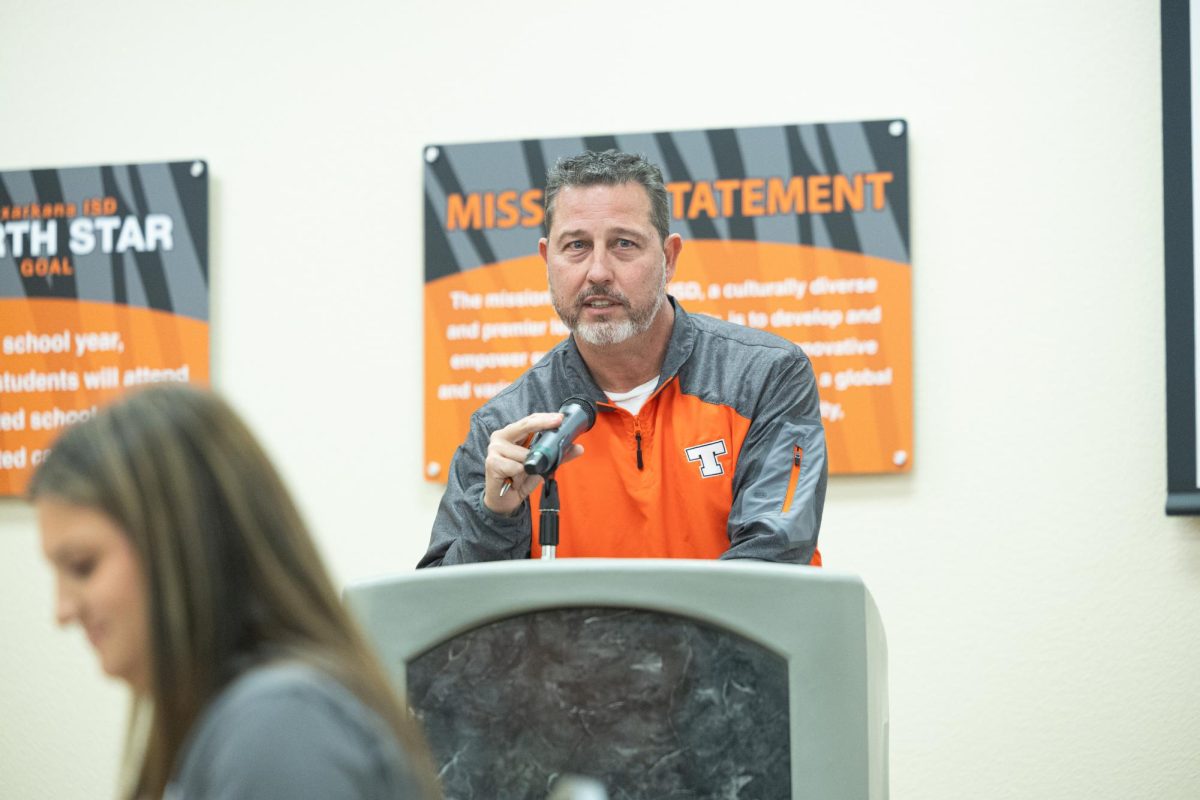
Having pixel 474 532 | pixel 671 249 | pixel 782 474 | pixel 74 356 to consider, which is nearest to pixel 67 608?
pixel 474 532

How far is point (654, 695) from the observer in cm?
129

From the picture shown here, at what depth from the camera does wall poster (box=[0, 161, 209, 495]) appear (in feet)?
9.62

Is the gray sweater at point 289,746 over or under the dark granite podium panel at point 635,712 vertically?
over

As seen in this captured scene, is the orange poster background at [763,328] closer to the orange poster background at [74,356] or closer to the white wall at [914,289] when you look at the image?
the white wall at [914,289]

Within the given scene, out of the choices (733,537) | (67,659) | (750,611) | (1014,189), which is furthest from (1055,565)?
(67,659)

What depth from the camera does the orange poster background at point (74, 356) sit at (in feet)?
9.58

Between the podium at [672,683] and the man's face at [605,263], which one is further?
the man's face at [605,263]

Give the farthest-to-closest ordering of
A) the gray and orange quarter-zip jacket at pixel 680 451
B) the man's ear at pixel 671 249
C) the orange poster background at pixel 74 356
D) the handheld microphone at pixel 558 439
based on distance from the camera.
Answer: the orange poster background at pixel 74 356 < the man's ear at pixel 671 249 < the gray and orange quarter-zip jacket at pixel 680 451 < the handheld microphone at pixel 558 439

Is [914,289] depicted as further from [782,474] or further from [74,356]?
[74,356]

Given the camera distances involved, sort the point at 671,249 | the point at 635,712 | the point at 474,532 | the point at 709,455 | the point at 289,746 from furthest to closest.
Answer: the point at 671,249, the point at 709,455, the point at 474,532, the point at 635,712, the point at 289,746

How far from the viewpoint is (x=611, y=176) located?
81.0 inches

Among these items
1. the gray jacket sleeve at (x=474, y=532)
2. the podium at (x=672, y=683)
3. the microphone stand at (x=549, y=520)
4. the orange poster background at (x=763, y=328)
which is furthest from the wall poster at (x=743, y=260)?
the podium at (x=672, y=683)

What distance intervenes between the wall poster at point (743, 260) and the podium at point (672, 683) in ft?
4.49

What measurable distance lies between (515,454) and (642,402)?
47 cm
